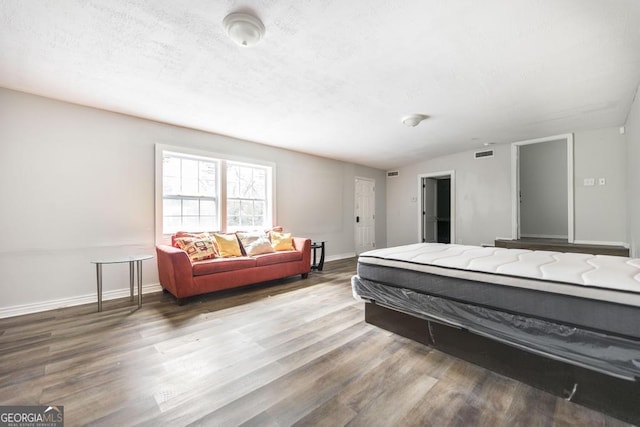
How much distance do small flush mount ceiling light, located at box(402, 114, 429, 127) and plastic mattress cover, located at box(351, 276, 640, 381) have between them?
103 inches

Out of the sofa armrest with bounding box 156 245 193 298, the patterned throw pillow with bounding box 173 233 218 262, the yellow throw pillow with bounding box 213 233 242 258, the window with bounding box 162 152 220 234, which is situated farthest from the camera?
the window with bounding box 162 152 220 234

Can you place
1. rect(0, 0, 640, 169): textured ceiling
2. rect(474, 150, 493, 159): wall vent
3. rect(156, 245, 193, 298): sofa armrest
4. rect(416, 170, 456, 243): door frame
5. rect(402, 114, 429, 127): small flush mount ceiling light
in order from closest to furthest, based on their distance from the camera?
rect(0, 0, 640, 169): textured ceiling, rect(156, 245, 193, 298): sofa armrest, rect(402, 114, 429, 127): small flush mount ceiling light, rect(474, 150, 493, 159): wall vent, rect(416, 170, 456, 243): door frame

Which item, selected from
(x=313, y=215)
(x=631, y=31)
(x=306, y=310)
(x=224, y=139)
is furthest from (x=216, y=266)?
(x=631, y=31)

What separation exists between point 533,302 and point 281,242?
3473 millimetres

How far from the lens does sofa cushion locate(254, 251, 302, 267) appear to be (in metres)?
3.86

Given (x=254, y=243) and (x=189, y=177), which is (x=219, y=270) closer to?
(x=254, y=243)

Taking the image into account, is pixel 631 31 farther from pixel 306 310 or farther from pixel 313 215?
pixel 313 215

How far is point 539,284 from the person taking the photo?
5.03 ft

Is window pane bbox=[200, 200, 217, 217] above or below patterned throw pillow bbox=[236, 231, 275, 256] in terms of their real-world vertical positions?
above

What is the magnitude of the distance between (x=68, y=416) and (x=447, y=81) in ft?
12.9

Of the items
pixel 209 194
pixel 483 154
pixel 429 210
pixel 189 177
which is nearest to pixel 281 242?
pixel 209 194

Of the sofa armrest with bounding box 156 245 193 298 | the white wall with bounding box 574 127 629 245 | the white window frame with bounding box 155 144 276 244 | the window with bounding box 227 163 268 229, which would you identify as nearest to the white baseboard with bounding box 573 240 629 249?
the white wall with bounding box 574 127 629 245

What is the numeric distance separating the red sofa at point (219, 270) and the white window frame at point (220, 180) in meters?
0.44

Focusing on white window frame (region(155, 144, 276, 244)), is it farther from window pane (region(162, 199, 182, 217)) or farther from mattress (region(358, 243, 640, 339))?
mattress (region(358, 243, 640, 339))
